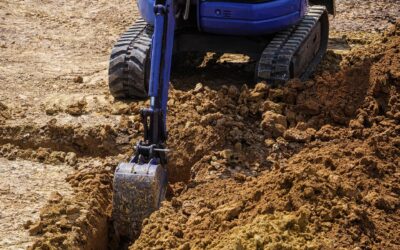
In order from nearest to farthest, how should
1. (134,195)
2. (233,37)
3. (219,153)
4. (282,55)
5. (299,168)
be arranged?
(134,195)
(299,168)
(219,153)
(282,55)
(233,37)

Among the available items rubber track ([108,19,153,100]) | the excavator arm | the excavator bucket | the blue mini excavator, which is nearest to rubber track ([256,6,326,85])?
the blue mini excavator

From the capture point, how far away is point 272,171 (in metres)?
5.91

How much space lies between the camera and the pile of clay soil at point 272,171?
16.4 feet

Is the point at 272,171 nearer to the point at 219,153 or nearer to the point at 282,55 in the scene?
the point at 219,153

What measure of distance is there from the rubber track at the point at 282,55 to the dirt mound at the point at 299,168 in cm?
25

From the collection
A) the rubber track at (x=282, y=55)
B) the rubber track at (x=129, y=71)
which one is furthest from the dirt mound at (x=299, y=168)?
the rubber track at (x=129, y=71)

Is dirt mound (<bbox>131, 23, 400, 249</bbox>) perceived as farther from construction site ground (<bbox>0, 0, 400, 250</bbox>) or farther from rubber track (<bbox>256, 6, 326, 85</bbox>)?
rubber track (<bbox>256, 6, 326, 85</bbox>)

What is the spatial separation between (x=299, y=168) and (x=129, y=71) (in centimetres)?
278

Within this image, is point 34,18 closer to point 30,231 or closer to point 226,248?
point 30,231

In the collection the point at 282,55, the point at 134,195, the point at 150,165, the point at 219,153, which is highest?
the point at 282,55

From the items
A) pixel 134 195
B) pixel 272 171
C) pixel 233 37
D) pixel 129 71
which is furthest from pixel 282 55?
pixel 134 195

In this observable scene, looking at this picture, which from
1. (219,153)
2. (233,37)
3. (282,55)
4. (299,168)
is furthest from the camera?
(233,37)

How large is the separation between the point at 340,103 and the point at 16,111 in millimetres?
A: 3051

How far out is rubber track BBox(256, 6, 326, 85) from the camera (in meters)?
7.65
